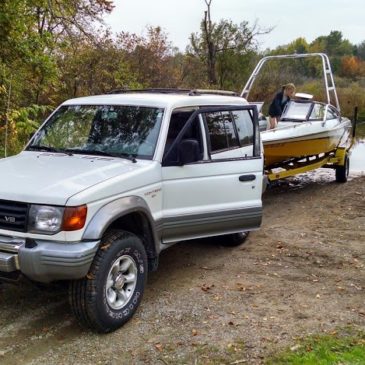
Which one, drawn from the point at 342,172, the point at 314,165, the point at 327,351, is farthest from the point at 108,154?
the point at 342,172

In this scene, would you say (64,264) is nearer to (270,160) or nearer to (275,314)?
(275,314)

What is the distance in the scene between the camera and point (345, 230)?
25.7ft

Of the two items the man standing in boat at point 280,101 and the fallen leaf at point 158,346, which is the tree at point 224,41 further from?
the fallen leaf at point 158,346

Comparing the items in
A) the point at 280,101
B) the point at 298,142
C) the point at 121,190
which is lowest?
the point at 298,142

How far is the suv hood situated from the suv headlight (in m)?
0.06

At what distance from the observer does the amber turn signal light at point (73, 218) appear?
3971 millimetres

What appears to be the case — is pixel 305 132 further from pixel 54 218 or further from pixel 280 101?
pixel 54 218

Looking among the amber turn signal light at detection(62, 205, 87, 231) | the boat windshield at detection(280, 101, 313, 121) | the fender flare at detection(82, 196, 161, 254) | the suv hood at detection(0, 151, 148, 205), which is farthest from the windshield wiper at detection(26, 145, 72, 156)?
the boat windshield at detection(280, 101, 313, 121)

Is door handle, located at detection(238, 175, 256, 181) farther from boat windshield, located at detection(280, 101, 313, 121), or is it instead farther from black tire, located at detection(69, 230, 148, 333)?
boat windshield, located at detection(280, 101, 313, 121)

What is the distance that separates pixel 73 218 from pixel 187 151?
1511mm

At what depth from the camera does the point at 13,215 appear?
4.10 meters

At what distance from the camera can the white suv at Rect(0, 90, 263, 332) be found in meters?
4.02

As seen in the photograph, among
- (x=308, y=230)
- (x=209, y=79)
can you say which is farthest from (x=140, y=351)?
Result: (x=209, y=79)

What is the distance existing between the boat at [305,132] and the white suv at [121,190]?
3344mm
